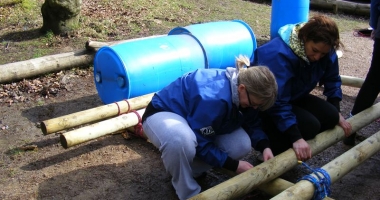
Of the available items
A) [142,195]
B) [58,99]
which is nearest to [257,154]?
[142,195]

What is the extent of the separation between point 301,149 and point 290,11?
409 cm

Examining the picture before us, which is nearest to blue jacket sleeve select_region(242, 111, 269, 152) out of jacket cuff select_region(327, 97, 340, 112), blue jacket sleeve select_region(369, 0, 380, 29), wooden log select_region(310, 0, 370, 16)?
jacket cuff select_region(327, 97, 340, 112)

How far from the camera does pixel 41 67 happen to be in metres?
5.18

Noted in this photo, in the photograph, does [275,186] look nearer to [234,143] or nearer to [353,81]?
[234,143]

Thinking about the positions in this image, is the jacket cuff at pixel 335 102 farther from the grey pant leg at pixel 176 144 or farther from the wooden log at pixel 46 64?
the wooden log at pixel 46 64

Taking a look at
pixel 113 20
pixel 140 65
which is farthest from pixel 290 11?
pixel 140 65

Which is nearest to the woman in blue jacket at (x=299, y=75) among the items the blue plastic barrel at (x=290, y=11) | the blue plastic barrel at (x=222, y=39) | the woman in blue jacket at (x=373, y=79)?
the woman in blue jacket at (x=373, y=79)

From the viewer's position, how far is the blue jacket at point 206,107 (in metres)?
2.63

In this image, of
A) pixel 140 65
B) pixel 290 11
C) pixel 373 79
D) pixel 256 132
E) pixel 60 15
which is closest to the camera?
pixel 256 132

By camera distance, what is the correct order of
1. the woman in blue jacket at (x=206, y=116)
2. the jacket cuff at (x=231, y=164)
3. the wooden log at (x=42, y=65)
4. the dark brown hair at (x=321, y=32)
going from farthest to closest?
1. the wooden log at (x=42, y=65)
2. the dark brown hair at (x=321, y=32)
3. the jacket cuff at (x=231, y=164)
4. the woman in blue jacket at (x=206, y=116)

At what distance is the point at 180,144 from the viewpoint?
8.64 feet

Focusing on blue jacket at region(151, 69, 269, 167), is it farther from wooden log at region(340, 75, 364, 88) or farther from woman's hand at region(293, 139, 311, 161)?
wooden log at region(340, 75, 364, 88)

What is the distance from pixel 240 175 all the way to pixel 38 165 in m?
1.76

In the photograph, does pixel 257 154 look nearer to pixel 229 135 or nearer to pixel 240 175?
pixel 229 135
